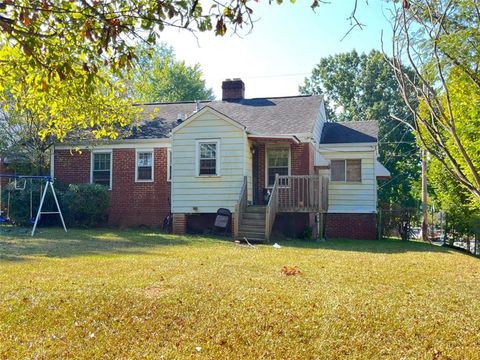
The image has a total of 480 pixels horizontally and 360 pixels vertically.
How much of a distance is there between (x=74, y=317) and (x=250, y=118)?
13994mm

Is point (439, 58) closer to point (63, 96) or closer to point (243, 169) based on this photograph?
point (63, 96)

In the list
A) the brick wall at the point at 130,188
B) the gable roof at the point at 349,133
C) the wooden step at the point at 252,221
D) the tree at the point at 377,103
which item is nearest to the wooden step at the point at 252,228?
the wooden step at the point at 252,221

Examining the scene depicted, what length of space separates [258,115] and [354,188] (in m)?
4.95

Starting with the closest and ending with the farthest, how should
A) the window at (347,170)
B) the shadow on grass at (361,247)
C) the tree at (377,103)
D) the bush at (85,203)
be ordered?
the shadow on grass at (361,247) < the bush at (85,203) < the window at (347,170) < the tree at (377,103)

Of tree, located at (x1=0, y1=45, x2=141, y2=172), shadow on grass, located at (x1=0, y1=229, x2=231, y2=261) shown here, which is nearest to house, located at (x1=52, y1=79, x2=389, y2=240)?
shadow on grass, located at (x1=0, y1=229, x2=231, y2=261)

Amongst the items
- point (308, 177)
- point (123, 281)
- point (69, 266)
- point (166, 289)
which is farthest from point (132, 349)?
point (308, 177)

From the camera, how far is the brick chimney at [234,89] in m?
21.4

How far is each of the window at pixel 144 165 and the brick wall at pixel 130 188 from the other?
20cm

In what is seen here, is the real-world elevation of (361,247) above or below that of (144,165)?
below

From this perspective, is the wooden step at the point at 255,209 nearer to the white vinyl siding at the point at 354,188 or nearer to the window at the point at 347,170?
the white vinyl siding at the point at 354,188

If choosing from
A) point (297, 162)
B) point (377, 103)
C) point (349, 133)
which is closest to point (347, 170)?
point (349, 133)

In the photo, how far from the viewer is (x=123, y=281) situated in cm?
703

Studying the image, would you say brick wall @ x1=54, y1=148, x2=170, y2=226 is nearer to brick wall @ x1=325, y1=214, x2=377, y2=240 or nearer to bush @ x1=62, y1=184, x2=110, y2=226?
bush @ x1=62, y1=184, x2=110, y2=226

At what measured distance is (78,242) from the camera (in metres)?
12.6
